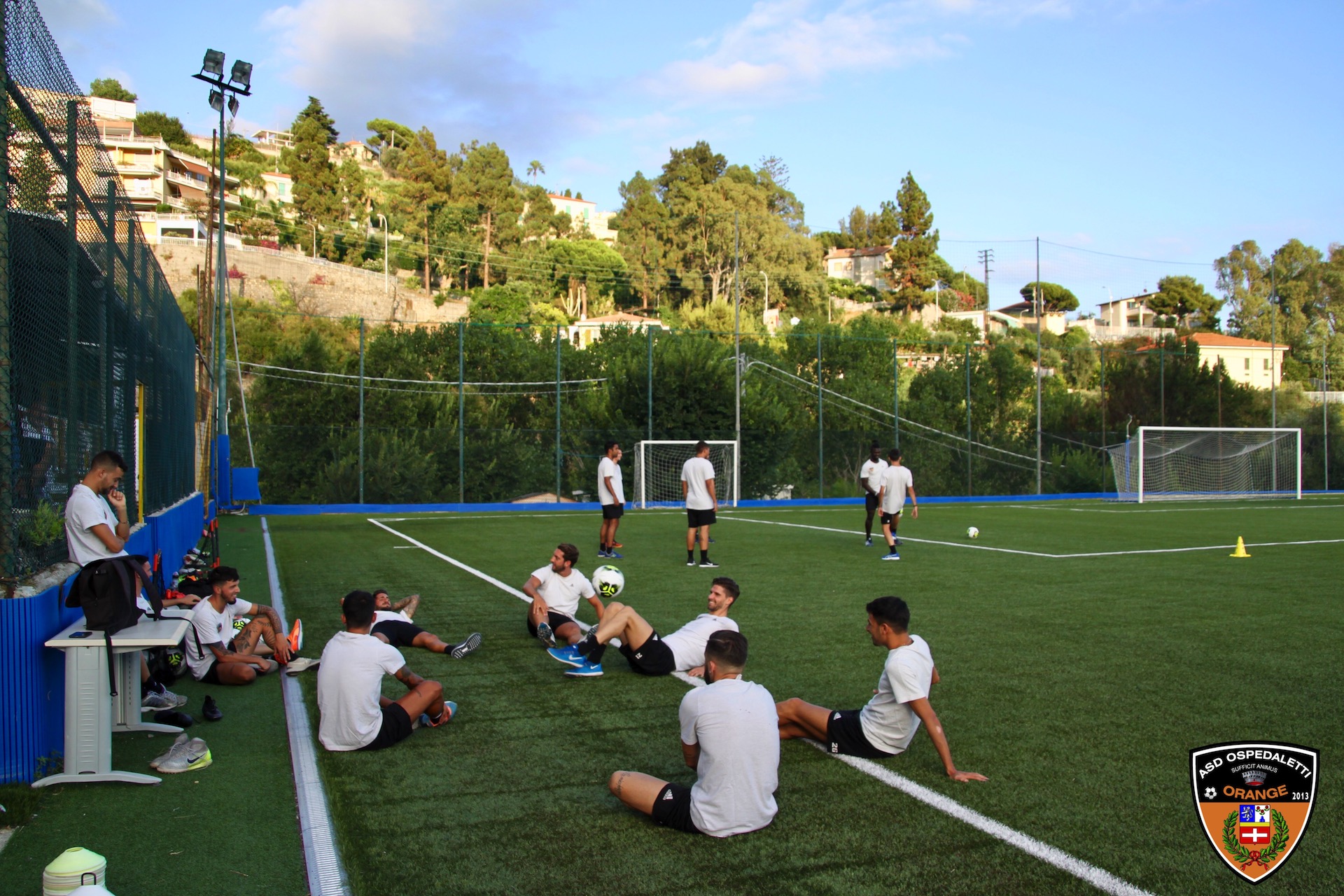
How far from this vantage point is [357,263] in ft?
255

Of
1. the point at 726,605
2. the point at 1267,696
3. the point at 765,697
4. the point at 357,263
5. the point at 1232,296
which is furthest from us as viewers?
the point at 1232,296

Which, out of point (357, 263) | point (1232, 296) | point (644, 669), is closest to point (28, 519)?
point (644, 669)

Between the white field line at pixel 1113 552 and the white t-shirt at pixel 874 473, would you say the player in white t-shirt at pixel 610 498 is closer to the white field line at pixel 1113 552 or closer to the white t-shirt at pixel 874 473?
the white t-shirt at pixel 874 473

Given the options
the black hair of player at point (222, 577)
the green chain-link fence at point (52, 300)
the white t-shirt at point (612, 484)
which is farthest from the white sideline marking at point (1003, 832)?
the white t-shirt at point (612, 484)

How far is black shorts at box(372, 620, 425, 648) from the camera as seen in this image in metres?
7.59

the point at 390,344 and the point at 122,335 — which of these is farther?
the point at 390,344

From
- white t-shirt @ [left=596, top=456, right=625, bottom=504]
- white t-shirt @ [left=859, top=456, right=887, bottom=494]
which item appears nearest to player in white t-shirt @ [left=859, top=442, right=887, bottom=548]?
white t-shirt @ [left=859, top=456, right=887, bottom=494]

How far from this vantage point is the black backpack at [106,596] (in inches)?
194

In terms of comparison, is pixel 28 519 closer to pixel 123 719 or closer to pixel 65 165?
pixel 123 719

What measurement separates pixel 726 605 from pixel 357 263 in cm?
7687

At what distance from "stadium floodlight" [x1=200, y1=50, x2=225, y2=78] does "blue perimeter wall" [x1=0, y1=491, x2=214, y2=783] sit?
19.1m

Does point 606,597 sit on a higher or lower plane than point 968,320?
lower

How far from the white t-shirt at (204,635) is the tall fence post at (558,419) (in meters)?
20.4

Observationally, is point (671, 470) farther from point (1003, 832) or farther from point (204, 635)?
point (1003, 832)
